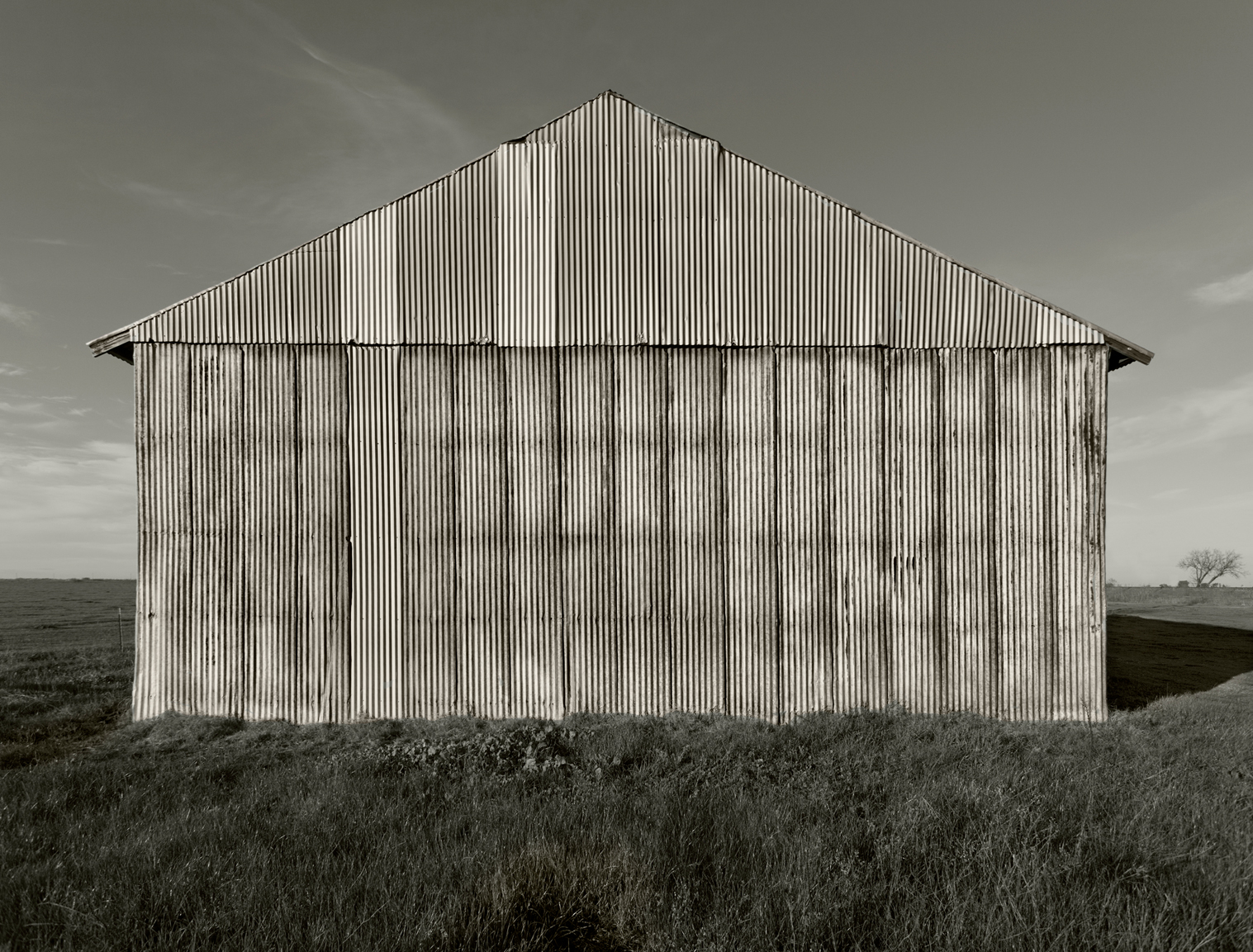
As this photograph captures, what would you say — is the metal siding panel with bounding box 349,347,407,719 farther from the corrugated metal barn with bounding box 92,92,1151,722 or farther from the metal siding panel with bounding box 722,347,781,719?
the metal siding panel with bounding box 722,347,781,719

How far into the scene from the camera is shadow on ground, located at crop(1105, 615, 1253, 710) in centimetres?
1368

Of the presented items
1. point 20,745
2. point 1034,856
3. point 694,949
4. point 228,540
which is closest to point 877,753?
point 1034,856

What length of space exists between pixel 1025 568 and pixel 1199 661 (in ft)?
35.9

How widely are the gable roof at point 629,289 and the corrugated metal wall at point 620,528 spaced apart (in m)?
0.36

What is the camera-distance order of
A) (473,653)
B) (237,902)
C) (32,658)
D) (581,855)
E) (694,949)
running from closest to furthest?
(694,949) → (237,902) → (581,855) → (473,653) → (32,658)

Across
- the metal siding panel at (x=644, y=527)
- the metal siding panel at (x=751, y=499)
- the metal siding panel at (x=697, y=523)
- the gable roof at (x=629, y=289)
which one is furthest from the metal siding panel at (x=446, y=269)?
the metal siding panel at (x=751, y=499)

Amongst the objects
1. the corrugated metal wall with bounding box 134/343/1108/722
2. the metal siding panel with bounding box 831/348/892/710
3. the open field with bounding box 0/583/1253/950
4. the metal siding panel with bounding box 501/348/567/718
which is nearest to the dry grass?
the corrugated metal wall with bounding box 134/343/1108/722

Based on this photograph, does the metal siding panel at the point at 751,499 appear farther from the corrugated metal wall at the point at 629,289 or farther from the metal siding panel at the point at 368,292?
the metal siding panel at the point at 368,292

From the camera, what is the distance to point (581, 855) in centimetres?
555

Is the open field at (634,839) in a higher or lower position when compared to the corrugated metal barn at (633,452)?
lower

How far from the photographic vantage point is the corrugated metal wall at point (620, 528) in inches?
454

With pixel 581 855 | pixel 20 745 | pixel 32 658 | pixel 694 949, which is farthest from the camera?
pixel 32 658

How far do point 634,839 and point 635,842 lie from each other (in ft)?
0.28

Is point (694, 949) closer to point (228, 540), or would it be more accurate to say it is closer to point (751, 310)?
point (751, 310)
